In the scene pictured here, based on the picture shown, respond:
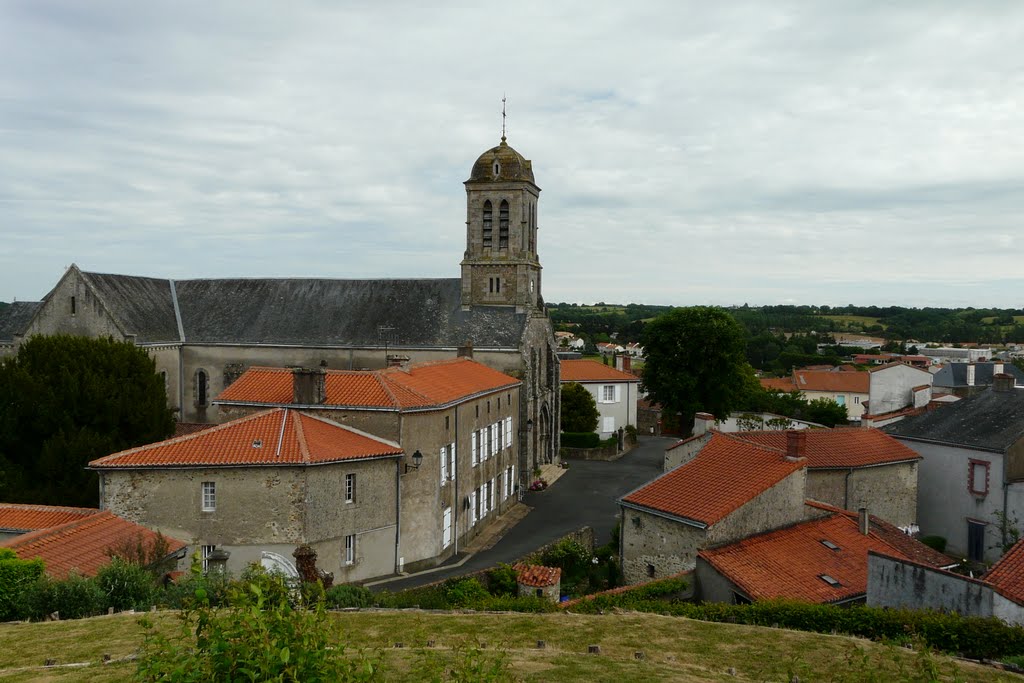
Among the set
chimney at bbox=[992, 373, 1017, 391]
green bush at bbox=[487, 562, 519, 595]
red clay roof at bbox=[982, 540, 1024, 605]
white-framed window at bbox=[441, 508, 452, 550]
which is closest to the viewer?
red clay roof at bbox=[982, 540, 1024, 605]

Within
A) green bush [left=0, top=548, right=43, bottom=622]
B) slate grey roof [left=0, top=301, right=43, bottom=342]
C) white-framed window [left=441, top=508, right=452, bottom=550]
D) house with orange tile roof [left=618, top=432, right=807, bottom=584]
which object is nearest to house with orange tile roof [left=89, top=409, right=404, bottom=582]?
white-framed window [left=441, top=508, right=452, bottom=550]

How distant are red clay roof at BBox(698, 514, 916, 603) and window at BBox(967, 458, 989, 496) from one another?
336 inches

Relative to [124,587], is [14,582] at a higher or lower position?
higher

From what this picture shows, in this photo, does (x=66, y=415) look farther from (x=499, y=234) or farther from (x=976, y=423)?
(x=976, y=423)

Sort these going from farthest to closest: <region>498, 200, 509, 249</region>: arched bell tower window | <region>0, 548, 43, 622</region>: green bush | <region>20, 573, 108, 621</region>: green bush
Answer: <region>498, 200, 509, 249</region>: arched bell tower window, <region>0, 548, 43, 622</region>: green bush, <region>20, 573, 108, 621</region>: green bush

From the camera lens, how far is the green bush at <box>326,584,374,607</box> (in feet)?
55.2

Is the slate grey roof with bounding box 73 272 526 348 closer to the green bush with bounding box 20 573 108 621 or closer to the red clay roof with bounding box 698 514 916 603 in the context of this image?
the red clay roof with bounding box 698 514 916 603

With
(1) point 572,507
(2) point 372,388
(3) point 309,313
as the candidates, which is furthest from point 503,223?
(2) point 372,388

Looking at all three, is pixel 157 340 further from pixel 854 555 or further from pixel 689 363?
pixel 854 555

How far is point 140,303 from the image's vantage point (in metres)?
40.6

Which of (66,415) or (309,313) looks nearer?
(66,415)

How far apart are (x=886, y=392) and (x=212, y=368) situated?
1643 inches

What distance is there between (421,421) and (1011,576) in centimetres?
1667

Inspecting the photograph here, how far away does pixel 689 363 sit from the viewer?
160 feet
